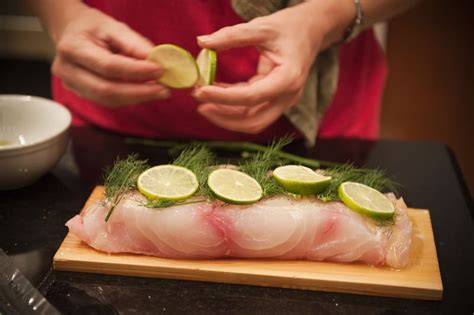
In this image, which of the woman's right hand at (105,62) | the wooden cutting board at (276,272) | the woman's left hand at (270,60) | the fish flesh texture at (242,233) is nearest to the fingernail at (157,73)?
the woman's right hand at (105,62)

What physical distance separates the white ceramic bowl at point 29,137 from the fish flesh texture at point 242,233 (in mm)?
241

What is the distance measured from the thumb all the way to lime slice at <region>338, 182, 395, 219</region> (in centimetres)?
40

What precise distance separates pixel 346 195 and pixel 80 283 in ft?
1.98

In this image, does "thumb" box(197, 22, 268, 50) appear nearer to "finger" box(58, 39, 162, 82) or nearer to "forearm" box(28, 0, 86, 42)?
"finger" box(58, 39, 162, 82)

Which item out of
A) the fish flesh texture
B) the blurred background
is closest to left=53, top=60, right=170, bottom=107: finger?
the fish flesh texture

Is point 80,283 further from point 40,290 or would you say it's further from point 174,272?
point 174,272

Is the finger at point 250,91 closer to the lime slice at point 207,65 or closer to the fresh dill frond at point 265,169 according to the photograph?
the lime slice at point 207,65

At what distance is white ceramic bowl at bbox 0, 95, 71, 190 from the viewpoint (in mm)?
1550

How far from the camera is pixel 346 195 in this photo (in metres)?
1.44

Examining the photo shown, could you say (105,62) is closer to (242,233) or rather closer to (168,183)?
(168,183)

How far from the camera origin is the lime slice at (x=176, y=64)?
61.4 inches

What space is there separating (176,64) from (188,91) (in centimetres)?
22

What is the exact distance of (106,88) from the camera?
162cm

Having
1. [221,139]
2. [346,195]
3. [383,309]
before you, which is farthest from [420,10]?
[383,309]
